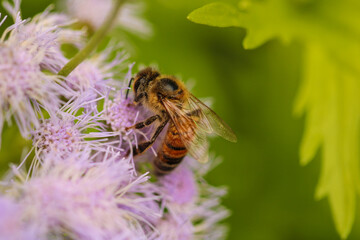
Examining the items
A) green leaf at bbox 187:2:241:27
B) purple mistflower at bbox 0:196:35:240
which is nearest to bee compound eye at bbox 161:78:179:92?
green leaf at bbox 187:2:241:27

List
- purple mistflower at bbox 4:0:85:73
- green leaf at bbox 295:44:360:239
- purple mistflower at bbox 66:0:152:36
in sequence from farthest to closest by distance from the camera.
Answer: purple mistflower at bbox 66:0:152:36 → green leaf at bbox 295:44:360:239 → purple mistflower at bbox 4:0:85:73

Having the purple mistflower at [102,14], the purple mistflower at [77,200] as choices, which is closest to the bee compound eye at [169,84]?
the purple mistflower at [77,200]

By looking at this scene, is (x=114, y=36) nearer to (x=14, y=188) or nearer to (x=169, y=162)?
(x=169, y=162)

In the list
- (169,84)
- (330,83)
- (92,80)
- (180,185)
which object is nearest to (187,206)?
(180,185)

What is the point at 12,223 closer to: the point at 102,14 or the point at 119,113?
the point at 119,113

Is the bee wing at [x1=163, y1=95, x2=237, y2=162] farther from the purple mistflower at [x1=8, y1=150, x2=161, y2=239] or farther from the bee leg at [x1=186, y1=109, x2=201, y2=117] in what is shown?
the purple mistflower at [x1=8, y1=150, x2=161, y2=239]

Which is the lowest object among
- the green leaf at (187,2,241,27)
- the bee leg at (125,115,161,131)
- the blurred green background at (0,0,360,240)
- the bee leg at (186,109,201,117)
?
the blurred green background at (0,0,360,240)

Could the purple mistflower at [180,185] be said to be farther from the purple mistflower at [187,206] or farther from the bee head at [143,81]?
the bee head at [143,81]
